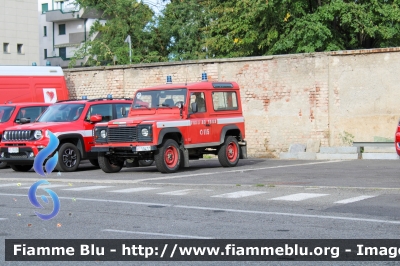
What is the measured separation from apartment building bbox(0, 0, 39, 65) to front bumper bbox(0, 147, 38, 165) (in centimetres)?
5228

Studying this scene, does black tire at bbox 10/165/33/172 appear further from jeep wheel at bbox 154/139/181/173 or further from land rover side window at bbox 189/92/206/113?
Result: land rover side window at bbox 189/92/206/113

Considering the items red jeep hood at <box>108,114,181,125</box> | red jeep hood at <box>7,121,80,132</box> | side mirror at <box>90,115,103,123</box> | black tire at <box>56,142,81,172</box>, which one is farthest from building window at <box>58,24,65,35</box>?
red jeep hood at <box>108,114,181,125</box>

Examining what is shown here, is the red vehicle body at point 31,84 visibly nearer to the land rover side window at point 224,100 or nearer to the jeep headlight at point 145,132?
the land rover side window at point 224,100

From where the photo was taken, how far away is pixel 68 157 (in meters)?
21.2

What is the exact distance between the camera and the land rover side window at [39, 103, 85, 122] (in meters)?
21.8

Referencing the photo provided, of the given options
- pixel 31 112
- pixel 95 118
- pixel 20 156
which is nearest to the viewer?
pixel 20 156

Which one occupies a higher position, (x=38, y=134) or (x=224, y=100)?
(x=224, y=100)

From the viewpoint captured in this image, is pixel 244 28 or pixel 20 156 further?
pixel 244 28

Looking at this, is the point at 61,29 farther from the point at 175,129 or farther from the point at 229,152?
the point at 175,129

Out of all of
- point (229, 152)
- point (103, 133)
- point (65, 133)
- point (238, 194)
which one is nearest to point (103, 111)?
point (65, 133)

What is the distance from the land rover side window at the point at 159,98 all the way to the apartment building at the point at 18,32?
53344mm

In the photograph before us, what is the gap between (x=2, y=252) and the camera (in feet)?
28.5

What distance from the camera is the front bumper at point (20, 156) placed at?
2070 cm

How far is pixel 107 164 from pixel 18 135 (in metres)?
2.61
